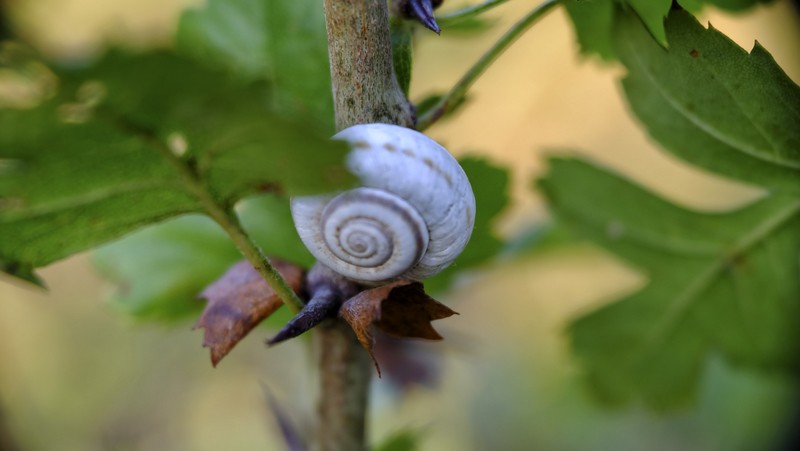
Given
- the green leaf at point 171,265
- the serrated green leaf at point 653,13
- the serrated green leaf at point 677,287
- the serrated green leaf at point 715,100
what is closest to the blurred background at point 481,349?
the serrated green leaf at point 677,287

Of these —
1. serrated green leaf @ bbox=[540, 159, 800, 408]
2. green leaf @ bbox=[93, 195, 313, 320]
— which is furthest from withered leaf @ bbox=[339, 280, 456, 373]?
serrated green leaf @ bbox=[540, 159, 800, 408]

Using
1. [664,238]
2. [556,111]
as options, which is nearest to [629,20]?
[664,238]

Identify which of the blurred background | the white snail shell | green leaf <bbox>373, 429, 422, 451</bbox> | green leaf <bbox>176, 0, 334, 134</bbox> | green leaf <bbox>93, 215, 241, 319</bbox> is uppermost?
green leaf <bbox>176, 0, 334, 134</bbox>

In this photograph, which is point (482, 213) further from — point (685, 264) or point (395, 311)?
point (685, 264)

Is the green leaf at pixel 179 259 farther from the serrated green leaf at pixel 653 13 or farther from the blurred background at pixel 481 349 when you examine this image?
the blurred background at pixel 481 349

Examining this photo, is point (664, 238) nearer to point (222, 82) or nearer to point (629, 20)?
point (629, 20)

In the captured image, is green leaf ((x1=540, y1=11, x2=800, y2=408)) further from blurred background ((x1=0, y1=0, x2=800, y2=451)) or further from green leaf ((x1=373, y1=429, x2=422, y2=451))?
blurred background ((x1=0, y1=0, x2=800, y2=451))
